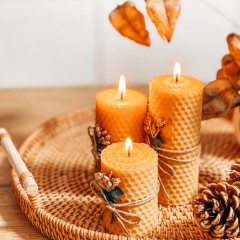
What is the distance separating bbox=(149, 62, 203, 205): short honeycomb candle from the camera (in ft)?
2.27

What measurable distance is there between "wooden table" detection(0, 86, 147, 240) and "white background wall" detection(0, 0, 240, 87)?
0.16ft

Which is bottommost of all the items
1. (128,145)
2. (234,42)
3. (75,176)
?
(75,176)

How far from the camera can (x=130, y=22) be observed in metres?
0.73

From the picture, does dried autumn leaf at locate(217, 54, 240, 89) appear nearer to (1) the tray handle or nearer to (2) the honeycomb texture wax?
(2) the honeycomb texture wax

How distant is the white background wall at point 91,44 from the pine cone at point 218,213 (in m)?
0.57

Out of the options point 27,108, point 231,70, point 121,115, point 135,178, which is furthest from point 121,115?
point 27,108

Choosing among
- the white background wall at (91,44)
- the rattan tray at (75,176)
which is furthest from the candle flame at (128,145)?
the white background wall at (91,44)

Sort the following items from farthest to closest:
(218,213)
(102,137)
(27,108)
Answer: (27,108) → (102,137) → (218,213)

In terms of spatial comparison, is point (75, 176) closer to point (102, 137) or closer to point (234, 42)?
point (102, 137)

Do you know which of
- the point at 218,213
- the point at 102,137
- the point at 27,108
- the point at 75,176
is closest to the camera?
the point at 218,213

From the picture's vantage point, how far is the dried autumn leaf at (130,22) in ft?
2.37

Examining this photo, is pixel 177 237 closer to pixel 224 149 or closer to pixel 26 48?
pixel 224 149

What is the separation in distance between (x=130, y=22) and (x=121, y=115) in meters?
0.13

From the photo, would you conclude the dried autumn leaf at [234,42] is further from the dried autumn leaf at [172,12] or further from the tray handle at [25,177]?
the tray handle at [25,177]
